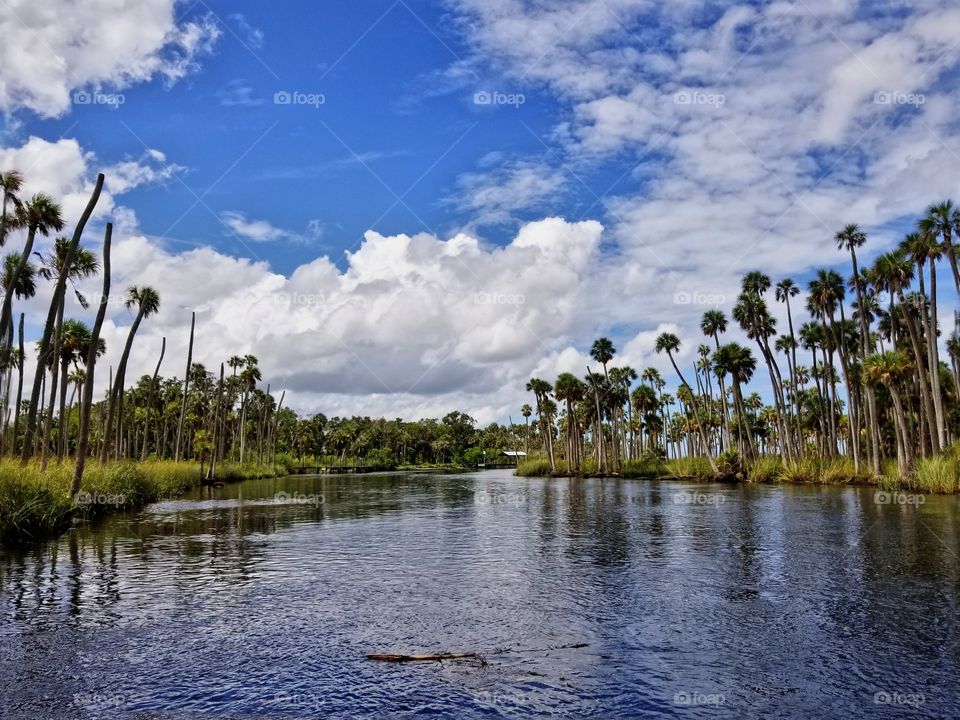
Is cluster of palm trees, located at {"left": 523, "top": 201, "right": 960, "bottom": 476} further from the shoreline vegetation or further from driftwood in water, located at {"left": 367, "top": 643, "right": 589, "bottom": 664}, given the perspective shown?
driftwood in water, located at {"left": 367, "top": 643, "right": 589, "bottom": 664}

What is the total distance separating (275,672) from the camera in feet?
35.2

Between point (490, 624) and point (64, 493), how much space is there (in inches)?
888


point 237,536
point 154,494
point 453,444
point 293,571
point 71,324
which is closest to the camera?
point 293,571

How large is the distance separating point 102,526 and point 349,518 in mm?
11832

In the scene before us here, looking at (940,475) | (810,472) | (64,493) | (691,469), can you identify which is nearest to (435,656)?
(64,493)

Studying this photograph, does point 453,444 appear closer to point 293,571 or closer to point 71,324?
point 71,324

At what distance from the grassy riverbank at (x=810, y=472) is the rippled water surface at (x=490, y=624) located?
61.7ft

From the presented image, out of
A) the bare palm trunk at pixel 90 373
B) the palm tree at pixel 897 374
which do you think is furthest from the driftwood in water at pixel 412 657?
the palm tree at pixel 897 374

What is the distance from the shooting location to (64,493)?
90.3 feet

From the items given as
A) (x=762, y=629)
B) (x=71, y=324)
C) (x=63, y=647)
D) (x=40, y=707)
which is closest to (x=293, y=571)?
(x=63, y=647)

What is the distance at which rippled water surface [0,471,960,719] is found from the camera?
9609mm

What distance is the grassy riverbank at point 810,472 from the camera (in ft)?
137

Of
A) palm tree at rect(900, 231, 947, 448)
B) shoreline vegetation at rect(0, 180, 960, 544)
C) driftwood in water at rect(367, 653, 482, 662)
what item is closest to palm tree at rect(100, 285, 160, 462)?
shoreline vegetation at rect(0, 180, 960, 544)

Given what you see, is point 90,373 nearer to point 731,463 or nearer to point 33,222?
point 33,222
